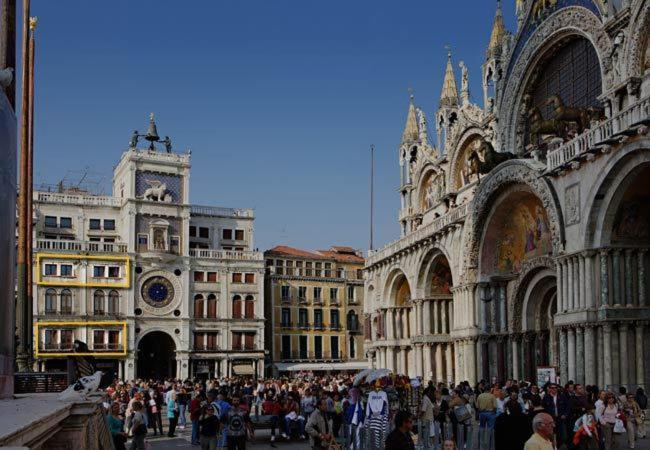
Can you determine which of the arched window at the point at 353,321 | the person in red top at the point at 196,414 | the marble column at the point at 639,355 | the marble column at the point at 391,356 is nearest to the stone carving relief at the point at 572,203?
the marble column at the point at 639,355

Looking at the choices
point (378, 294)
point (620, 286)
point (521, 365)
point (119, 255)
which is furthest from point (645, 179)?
point (119, 255)

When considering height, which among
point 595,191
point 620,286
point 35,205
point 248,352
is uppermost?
point 35,205

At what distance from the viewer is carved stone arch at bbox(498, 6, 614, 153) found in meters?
29.7

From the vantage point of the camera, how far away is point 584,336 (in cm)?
2648

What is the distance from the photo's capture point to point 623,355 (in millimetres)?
25438

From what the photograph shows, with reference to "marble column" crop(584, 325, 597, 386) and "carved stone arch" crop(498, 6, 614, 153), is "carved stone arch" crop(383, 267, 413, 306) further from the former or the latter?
"marble column" crop(584, 325, 597, 386)

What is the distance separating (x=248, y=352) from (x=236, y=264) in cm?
715

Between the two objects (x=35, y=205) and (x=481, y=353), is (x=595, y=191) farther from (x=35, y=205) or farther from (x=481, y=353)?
(x=35, y=205)

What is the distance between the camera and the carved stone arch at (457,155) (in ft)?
141

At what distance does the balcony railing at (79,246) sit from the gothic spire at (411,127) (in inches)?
952

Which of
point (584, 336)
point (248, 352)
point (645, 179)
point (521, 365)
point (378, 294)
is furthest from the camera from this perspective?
point (248, 352)

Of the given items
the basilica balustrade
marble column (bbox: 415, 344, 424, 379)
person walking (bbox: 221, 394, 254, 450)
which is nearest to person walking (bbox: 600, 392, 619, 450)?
person walking (bbox: 221, 394, 254, 450)

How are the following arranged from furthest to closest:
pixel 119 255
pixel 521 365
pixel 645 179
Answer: pixel 119 255 → pixel 521 365 → pixel 645 179

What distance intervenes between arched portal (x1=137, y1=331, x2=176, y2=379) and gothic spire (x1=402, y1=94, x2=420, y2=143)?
26.6m
